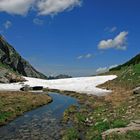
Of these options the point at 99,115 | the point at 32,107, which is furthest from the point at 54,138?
the point at 32,107

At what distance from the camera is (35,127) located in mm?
38062

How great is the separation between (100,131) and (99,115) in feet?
33.6

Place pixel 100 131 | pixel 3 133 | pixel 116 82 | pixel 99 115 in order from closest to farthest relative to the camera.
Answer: pixel 100 131
pixel 3 133
pixel 99 115
pixel 116 82

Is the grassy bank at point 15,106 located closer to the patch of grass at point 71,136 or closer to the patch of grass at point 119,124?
the patch of grass at point 71,136

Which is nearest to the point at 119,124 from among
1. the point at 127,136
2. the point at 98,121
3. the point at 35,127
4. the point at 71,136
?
the point at 127,136

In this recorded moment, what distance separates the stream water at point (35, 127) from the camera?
33594mm

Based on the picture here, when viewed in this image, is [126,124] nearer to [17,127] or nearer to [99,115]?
[99,115]

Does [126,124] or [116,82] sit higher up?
[116,82]

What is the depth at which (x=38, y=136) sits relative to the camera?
33.7 meters

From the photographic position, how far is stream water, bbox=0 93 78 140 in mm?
33594

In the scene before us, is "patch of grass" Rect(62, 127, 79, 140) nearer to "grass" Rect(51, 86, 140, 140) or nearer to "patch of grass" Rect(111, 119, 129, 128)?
"grass" Rect(51, 86, 140, 140)

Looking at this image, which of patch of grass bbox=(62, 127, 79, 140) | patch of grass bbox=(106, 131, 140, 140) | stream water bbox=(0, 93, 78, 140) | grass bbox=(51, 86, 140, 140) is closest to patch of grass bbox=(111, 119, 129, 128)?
grass bbox=(51, 86, 140, 140)

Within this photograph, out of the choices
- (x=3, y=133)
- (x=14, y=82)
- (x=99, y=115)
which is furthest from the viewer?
(x=14, y=82)

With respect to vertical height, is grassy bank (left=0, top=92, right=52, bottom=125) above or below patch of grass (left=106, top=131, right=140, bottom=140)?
above
